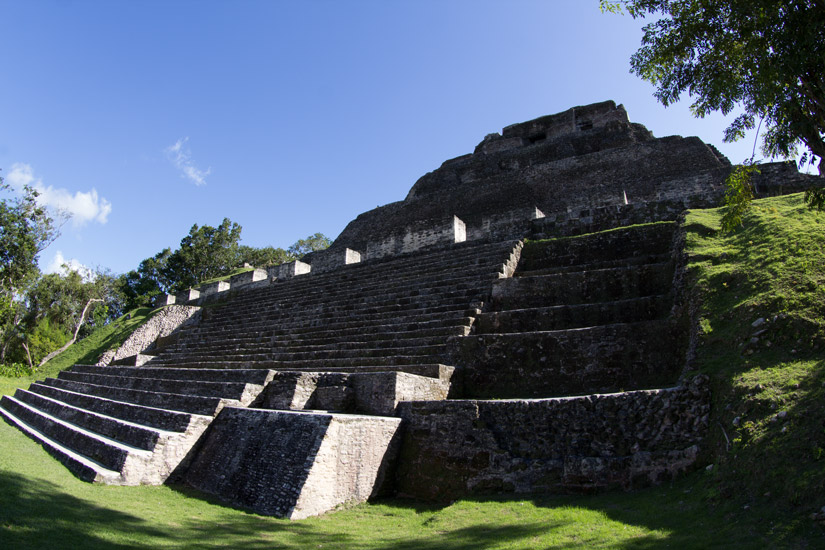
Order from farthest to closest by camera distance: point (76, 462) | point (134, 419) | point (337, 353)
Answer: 1. point (337, 353)
2. point (134, 419)
3. point (76, 462)

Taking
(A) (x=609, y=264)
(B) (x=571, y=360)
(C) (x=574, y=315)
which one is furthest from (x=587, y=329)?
(A) (x=609, y=264)

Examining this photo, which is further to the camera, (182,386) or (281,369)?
(281,369)

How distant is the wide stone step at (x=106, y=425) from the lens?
23.6ft

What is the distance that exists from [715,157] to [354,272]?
43.4 ft

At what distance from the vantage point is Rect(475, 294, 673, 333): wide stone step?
25.0 ft

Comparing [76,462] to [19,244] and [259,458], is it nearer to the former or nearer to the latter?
[259,458]

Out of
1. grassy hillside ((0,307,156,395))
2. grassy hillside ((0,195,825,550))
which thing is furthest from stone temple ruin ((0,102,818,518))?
grassy hillside ((0,307,156,395))

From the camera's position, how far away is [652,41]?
18.6 feet

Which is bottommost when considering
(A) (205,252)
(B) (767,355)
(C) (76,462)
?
(C) (76,462)

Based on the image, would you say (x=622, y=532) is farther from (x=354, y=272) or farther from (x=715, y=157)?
(x=715, y=157)

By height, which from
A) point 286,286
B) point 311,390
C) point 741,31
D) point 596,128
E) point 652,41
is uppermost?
point 596,128

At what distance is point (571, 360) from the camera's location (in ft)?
23.5

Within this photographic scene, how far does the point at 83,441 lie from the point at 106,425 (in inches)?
20.2

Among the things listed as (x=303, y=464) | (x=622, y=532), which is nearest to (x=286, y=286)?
(x=303, y=464)
